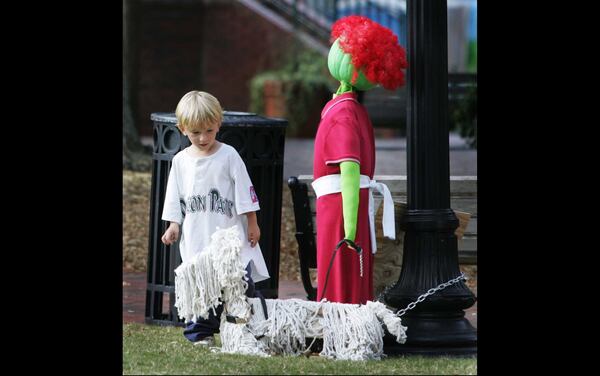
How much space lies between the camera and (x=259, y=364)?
245 inches

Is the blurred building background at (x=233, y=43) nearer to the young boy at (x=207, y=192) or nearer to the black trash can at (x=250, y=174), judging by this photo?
the black trash can at (x=250, y=174)

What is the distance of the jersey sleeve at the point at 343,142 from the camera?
662 cm

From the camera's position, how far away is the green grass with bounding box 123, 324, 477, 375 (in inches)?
242

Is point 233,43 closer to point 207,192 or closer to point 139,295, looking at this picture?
point 139,295

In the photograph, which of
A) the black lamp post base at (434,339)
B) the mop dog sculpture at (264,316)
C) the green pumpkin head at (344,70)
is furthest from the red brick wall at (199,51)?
the mop dog sculpture at (264,316)

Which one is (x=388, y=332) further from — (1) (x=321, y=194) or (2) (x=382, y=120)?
(2) (x=382, y=120)

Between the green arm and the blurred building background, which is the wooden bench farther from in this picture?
the blurred building background

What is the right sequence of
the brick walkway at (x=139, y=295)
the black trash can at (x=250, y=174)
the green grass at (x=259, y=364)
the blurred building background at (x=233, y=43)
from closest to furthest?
the green grass at (x=259, y=364), the black trash can at (x=250, y=174), the brick walkway at (x=139, y=295), the blurred building background at (x=233, y=43)

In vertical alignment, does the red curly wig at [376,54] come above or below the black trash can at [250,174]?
above

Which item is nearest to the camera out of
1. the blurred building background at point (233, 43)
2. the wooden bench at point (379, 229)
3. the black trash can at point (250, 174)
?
the wooden bench at point (379, 229)

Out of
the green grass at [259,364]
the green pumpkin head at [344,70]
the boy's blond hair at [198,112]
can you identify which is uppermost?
the green pumpkin head at [344,70]

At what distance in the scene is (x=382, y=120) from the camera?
16.5 m

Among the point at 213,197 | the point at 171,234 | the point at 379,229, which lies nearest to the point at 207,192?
the point at 213,197

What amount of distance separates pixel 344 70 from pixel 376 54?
21cm
